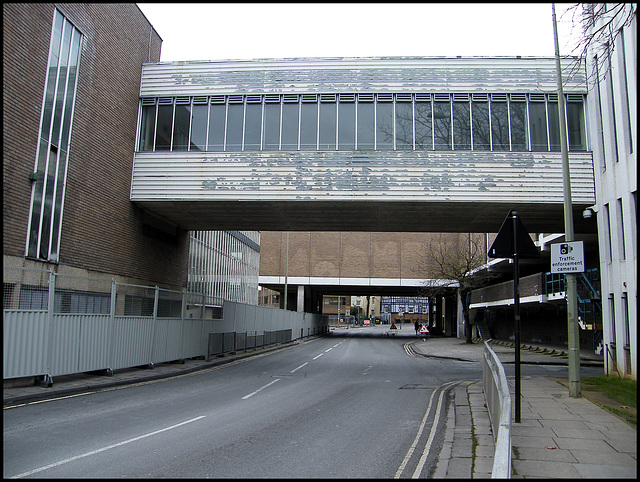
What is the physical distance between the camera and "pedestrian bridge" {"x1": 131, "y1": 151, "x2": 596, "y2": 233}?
56.4 feet

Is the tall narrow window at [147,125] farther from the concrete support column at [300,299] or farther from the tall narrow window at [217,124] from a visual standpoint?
the concrete support column at [300,299]

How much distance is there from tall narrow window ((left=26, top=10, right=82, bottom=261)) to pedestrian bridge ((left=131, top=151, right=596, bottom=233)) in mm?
3940

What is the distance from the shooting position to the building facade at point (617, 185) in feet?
44.5

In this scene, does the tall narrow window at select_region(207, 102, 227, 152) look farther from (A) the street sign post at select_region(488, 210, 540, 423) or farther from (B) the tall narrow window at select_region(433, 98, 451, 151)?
(A) the street sign post at select_region(488, 210, 540, 423)

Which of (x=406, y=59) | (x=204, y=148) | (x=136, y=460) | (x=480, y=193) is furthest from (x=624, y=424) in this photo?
(x=204, y=148)

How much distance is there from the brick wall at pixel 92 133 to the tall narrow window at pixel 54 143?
0.25m

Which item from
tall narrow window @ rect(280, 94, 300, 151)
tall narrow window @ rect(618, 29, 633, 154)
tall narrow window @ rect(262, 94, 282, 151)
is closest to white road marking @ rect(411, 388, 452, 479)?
tall narrow window @ rect(618, 29, 633, 154)

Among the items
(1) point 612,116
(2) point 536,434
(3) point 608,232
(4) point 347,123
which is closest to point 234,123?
(4) point 347,123

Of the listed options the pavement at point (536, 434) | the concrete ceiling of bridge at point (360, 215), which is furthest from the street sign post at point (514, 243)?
the concrete ceiling of bridge at point (360, 215)

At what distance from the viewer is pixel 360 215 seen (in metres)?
20.1

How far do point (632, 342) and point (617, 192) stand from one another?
435cm

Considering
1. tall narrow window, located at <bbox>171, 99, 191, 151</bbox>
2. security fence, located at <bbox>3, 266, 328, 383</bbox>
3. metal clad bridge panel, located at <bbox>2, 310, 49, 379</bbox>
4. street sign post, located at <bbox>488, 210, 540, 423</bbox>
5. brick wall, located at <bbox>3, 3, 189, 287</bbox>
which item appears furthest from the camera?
tall narrow window, located at <bbox>171, 99, 191, 151</bbox>

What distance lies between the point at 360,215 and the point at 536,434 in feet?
43.5

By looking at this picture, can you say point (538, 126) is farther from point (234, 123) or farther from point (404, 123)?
point (234, 123)
